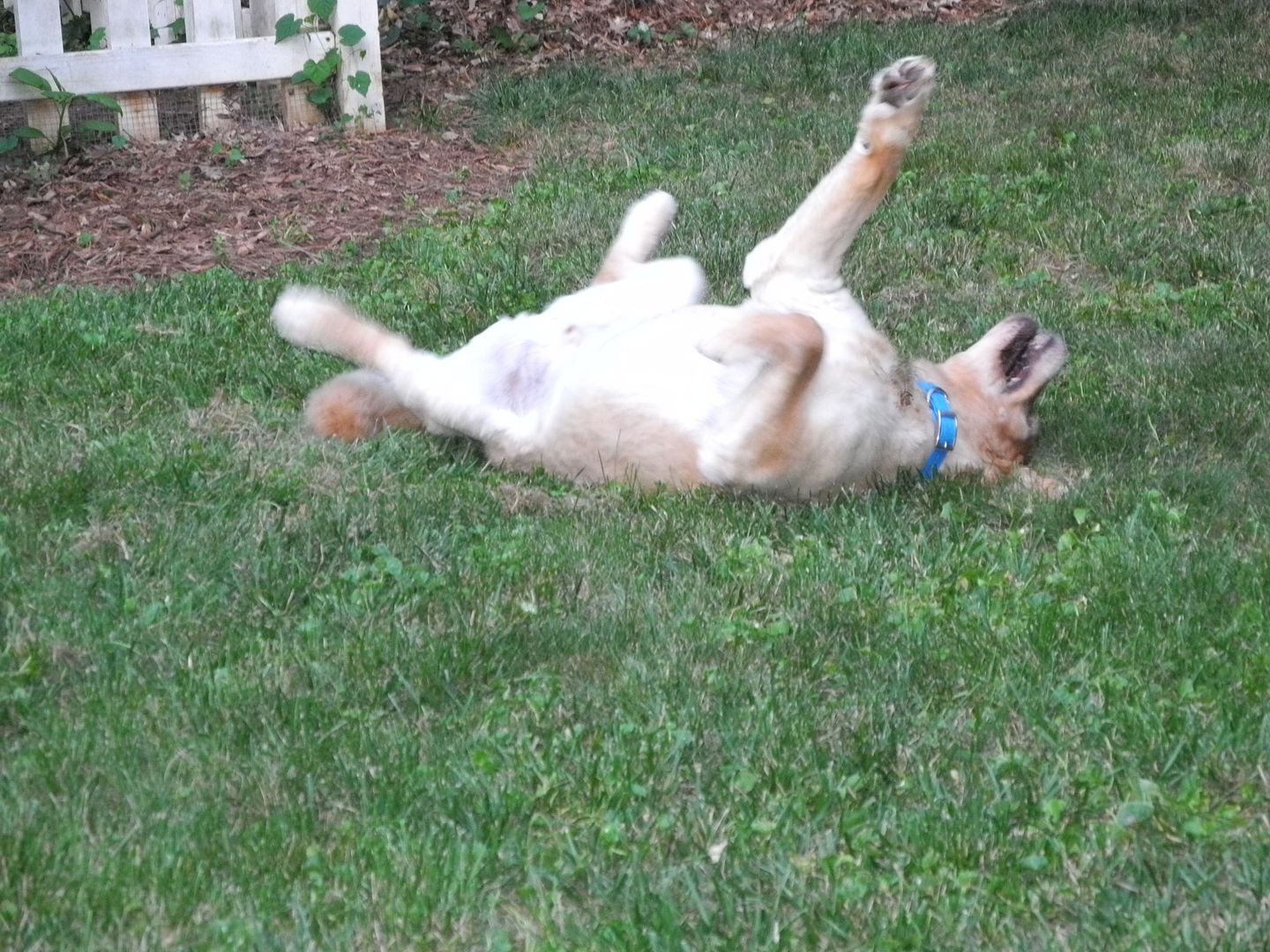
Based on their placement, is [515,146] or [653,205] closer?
[653,205]

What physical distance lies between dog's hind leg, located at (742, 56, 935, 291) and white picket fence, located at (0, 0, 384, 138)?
4731mm

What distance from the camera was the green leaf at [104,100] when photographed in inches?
326

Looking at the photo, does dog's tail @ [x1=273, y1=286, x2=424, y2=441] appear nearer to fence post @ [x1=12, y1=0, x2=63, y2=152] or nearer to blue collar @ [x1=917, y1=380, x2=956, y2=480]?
blue collar @ [x1=917, y1=380, x2=956, y2=480]

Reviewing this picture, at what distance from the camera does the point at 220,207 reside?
790 cm

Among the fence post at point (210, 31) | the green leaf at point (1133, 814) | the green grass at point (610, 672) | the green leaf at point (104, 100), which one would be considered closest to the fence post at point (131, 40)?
the green leaf at point (104, 100)

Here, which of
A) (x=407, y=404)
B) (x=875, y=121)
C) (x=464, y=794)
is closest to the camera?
(x=464, y=794)

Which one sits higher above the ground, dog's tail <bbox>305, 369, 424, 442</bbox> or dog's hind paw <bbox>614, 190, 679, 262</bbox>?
dog's hind paw <bbox>614, 190, 679, 262</bbox>

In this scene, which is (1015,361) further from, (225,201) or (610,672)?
(225,201)

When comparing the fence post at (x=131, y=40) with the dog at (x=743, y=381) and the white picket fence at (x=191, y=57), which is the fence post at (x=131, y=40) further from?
the dog at (x=743, y=381)

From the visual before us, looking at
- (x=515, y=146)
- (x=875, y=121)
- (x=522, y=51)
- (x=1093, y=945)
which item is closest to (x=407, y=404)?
(x=875, y=121)

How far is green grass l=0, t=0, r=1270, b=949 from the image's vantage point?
9.04ft

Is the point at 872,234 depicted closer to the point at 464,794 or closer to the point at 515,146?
the point at 515,146

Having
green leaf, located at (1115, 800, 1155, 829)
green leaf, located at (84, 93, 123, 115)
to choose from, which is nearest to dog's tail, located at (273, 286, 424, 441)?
green leaf, located at (1115, 800, 1155, 829)

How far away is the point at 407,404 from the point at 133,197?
3.44 metres
